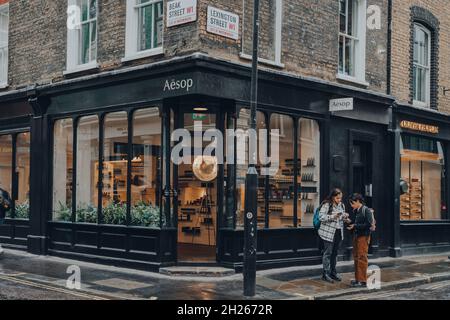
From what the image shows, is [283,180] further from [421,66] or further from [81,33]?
[421,66]

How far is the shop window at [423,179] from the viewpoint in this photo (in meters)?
17.8

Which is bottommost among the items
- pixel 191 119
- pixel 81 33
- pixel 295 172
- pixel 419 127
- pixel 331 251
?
pixel 331 251

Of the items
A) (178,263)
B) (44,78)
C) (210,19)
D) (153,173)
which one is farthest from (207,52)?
(44,78)

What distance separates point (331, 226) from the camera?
12219mm

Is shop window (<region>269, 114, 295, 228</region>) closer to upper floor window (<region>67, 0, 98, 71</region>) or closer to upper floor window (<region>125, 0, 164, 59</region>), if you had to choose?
upper floor window (<region>125, 0, 164, 59</region>)

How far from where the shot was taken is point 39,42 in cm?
1636

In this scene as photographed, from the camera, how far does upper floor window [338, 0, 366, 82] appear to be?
16144mm

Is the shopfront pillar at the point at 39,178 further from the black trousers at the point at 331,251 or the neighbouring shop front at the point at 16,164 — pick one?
the black trousers at the point at 331,251

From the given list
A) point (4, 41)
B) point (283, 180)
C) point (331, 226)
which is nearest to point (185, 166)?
point (283, 180)

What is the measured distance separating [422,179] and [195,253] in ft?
26.3

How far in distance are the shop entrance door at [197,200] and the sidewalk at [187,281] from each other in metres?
1.32

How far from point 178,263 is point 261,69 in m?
4.46

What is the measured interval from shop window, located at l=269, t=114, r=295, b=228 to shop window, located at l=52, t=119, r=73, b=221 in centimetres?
498

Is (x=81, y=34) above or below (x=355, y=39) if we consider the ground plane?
below
